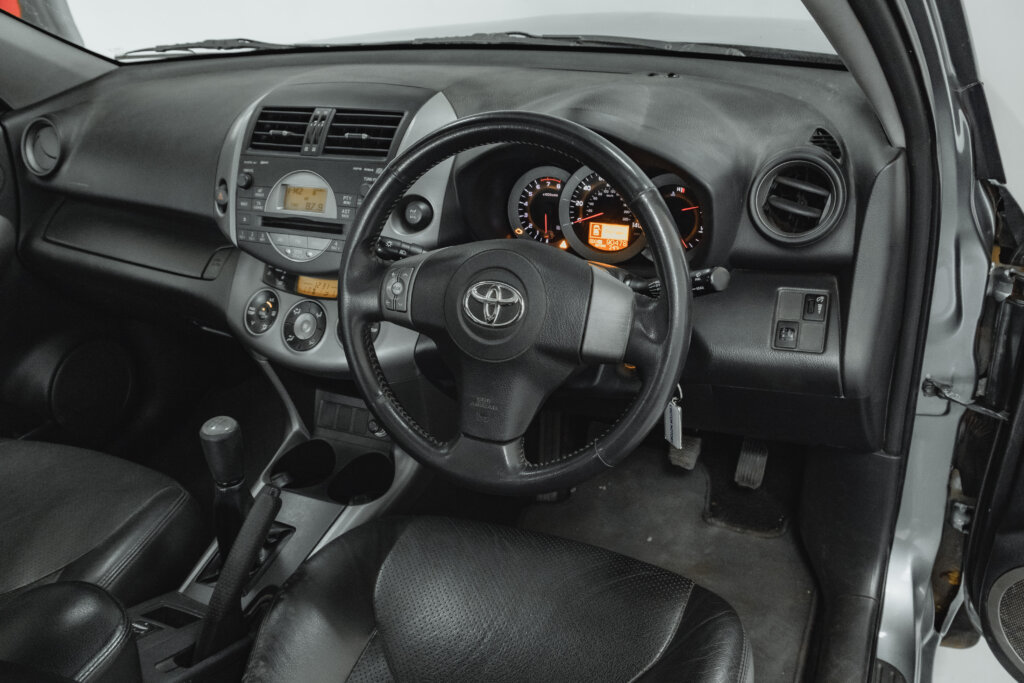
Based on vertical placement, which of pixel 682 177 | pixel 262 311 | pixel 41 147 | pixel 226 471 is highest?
pixel 41 147

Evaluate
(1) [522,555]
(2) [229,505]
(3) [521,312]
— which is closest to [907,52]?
(3) [521,312]

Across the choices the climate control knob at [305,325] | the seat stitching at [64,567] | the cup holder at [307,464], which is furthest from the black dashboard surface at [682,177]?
the seat stitching at [64,567]

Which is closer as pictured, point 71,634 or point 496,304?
point 71,634

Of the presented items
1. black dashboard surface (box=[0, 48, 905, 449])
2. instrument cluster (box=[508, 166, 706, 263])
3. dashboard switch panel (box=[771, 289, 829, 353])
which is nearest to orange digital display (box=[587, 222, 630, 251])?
instrument cluster (box=[508, 166, 706, 263])

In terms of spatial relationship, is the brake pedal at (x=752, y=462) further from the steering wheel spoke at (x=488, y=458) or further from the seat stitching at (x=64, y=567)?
the seat stitching at (x=64, y=567)

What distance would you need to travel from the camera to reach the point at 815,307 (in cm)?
A: 134

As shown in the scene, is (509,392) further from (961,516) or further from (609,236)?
(961,516)

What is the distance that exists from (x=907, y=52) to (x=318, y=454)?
1.27 meters

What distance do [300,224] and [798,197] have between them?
0.88 m

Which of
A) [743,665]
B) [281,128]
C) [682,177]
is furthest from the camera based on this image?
[281,128]

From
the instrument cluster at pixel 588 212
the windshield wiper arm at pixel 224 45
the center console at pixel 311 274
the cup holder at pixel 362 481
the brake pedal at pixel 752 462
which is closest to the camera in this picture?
the instrument cluster at pixel 588 212

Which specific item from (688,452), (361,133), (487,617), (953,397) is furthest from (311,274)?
(953,397)

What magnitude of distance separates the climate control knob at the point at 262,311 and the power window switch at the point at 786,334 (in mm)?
937

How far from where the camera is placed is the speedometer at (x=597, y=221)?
1375mm
